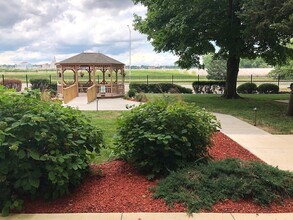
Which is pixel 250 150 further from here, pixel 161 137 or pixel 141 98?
pixel 141 98

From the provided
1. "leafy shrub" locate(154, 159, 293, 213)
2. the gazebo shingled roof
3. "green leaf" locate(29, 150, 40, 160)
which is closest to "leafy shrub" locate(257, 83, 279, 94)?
the gazebo shingled roof

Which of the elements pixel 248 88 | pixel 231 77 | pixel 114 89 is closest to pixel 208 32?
pixel 231 77

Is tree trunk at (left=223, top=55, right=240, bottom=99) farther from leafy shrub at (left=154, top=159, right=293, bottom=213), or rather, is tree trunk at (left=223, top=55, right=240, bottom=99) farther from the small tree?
the small tree

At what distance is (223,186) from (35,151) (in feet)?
7.64

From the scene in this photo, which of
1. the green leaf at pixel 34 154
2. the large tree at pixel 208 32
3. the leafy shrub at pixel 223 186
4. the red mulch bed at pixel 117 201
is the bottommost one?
the red mulch bed at pixel 117 201

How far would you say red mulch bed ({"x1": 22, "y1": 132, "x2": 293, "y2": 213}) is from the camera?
3.62m

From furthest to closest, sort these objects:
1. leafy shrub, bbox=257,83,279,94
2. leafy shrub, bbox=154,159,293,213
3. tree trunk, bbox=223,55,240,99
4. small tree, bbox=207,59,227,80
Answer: small tree, bbox=207,59,227,80
leafy shrub, bbox=257,83,279,94
tree trunk, bbox=223,55,240,99
leafy shrub, bbox=154,159,293,213

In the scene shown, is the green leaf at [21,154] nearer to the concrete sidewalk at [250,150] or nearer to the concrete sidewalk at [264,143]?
the concrete sidewalk at [250,150]

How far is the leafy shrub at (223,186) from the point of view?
12.3ft

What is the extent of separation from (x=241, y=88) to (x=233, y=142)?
19.4 meters

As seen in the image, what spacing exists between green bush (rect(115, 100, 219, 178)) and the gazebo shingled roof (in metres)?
18.5

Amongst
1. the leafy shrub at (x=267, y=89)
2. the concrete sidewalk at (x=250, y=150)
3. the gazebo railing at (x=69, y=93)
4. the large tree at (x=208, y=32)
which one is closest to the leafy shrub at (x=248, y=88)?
the leafy shrub at (x=267, y=89)

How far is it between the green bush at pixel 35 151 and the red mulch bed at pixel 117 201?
14 cm

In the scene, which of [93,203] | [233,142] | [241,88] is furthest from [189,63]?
[93,203]
